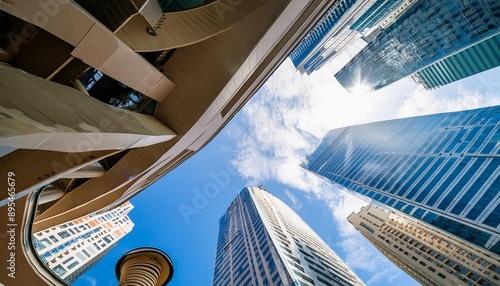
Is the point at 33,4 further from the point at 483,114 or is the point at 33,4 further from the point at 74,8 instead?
the point at 483,114

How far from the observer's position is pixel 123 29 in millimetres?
6520

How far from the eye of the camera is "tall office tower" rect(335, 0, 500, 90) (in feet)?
161

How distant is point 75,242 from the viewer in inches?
1993

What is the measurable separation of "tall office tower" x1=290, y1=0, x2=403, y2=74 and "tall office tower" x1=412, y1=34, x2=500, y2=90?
23.8 meters

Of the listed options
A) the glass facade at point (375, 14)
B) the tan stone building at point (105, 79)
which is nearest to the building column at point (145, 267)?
the tan stone building at point (105, 79)

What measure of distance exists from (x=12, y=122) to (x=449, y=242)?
70005mm

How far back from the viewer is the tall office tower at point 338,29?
75.2m

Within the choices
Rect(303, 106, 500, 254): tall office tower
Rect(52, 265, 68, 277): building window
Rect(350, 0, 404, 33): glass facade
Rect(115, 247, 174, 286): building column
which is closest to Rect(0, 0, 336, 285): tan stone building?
Rect(115, 247, 174, 286): building column

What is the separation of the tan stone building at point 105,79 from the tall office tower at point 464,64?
3237 inches

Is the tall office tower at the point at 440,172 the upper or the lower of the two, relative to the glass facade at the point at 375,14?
lower

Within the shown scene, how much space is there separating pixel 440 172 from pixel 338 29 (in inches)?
2409

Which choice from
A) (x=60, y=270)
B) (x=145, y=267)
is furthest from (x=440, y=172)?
(x=60, y=270)

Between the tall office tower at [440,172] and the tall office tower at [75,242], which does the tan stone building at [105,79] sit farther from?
the tall office tower at [440,172]

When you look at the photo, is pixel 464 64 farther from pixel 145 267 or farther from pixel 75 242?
pixel 75 242
